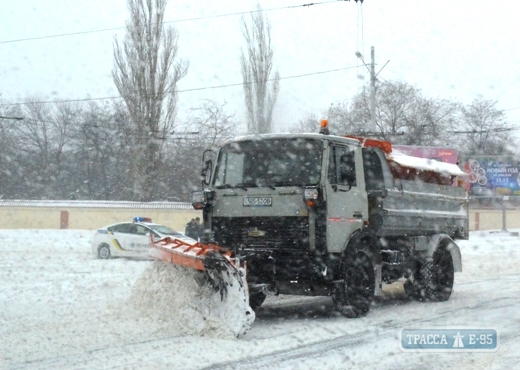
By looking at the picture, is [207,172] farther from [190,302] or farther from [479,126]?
[479,126]

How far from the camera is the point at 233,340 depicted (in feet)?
28.4

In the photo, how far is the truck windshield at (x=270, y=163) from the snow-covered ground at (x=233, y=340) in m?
2.02

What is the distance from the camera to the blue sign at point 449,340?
27.8 feet

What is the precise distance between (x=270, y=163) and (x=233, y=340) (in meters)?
2.78

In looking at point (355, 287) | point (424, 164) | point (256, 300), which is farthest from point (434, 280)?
point (256, 300)

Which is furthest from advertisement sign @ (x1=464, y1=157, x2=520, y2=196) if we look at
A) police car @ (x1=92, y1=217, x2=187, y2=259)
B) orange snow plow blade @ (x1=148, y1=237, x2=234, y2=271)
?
orange snow plow blade @ (x1=148, y1=237, x2=234, y2=271)

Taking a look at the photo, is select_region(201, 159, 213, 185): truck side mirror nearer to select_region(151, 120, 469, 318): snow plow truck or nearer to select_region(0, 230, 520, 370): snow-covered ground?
select_region(151, 120, 469, 318): snow plow truck

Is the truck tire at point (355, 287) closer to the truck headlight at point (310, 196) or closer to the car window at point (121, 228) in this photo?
the truck headlight at point (310, 196)

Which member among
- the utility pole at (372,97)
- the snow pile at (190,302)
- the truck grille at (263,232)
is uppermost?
the utility pole at (372,97)

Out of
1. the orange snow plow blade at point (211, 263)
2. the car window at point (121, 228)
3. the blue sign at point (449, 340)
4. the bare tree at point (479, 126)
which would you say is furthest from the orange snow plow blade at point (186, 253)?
the bare tree at point (479, 126)

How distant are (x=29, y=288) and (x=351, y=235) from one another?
20.8 feet

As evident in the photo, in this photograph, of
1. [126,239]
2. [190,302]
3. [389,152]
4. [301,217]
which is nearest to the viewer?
[190,302]

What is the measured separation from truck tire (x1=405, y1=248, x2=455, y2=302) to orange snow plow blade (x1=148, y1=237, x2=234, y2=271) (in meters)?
4.67

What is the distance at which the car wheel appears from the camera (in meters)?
24.6
